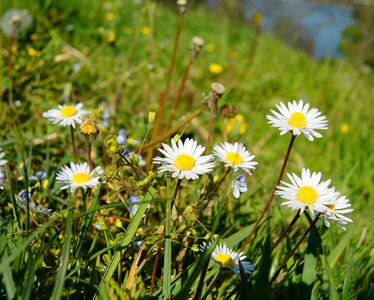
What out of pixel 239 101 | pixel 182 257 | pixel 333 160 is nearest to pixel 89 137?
pixel 182 257

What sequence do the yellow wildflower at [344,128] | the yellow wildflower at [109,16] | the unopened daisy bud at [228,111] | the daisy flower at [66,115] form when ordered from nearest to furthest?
the daisy flower at [66,115] → the unopened daisy bud at [228,111] → the yellow wildflower at [344,128] → the yellow wildflower at [109,16]

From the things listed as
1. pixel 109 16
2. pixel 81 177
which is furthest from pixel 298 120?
pixel 109 16

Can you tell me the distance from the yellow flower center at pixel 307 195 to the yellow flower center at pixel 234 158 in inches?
7.7

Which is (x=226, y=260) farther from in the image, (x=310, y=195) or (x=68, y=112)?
(x=68, y=112)

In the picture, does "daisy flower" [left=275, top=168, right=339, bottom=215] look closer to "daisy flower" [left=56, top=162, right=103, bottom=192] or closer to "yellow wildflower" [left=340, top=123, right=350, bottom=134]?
"daisy flower" [left=56, top=162, right=103, bottom=192]

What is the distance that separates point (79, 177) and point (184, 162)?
0.99 ft

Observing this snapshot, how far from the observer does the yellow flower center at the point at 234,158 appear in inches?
43.0

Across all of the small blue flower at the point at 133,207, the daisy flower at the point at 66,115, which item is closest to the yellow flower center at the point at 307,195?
the small blue flower at the point at 133,207

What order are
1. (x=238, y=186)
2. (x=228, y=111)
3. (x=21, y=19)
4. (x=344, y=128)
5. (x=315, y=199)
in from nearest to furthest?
(x=315, y=199)
(x=238, y=186)
(x=228, y=111)
(x=21, y=19)
(x=344, y=128)

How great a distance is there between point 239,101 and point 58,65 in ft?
3.65

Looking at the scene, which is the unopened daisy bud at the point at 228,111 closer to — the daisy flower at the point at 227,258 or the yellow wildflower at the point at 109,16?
the daisy flower at the point at 227,258

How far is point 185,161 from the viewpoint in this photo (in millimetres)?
954

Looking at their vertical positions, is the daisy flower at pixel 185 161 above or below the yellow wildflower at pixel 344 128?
below

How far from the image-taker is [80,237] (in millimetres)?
953
